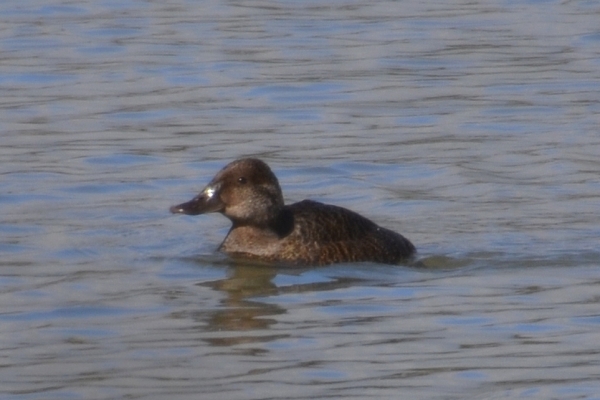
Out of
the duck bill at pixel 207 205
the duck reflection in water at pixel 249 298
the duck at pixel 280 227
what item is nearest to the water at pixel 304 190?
the duck reflection in water at pixel 249 298

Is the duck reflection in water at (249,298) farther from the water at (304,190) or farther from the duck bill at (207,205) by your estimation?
the duck bill at (207,205)

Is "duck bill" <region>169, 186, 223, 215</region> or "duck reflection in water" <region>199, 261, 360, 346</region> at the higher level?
"duck bill" <region>169, 186, 223, 215</region>

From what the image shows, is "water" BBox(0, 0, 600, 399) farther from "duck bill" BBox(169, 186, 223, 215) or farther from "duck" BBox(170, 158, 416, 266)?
"duck bill" BBox(169, 186, 223, 215)

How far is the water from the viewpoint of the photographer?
8688mm

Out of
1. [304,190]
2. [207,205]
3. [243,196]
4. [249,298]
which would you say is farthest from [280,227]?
[304,190]

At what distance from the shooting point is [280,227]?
11.8 meters

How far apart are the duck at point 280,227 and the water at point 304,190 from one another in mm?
191

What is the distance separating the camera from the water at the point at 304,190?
8.69 meters

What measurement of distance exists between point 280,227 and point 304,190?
8.04 ft

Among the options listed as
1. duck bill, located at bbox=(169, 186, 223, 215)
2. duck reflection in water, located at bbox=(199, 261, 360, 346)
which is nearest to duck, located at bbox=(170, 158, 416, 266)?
duck bill, located at bbox=(169, 186, 223, 215)

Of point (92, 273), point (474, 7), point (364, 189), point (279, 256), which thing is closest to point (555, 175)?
point (364, 189)

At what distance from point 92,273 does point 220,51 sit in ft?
30.7

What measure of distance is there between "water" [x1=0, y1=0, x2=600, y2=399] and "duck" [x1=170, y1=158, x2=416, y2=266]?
191 mm

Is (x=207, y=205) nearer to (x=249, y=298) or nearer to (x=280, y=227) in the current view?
(x=280, y=227)
